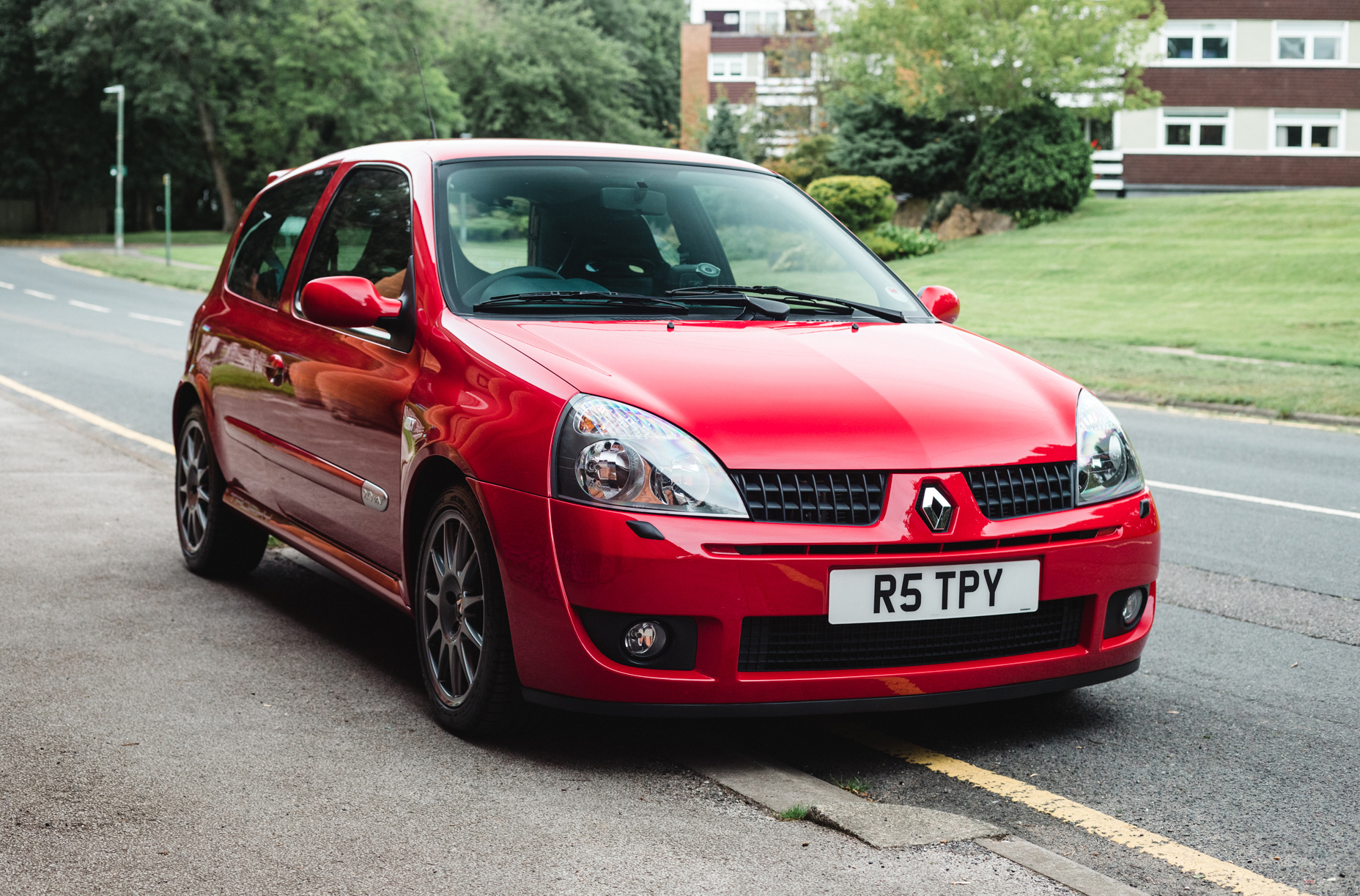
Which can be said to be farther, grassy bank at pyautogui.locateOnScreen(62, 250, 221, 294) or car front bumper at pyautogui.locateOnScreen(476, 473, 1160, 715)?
grassy bank at pyautogui.locateOnScreen(62, 250, 221, 294)

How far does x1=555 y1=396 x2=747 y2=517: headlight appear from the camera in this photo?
354cm

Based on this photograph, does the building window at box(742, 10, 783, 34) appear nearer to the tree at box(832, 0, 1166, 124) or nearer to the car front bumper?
the tree at box(832, 0, 1166, 124)

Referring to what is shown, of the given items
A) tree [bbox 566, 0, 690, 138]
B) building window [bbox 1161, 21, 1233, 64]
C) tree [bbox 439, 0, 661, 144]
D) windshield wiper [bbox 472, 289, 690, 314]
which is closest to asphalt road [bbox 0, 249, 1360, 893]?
windshield wiper [bbox 472, 289, 690, 314]

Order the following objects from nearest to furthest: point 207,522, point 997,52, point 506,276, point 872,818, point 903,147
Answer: point 872,818, point 506,276, point 207,522, point 997,52, point 903,147

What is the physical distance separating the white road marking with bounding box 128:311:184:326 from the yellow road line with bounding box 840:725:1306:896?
1950cm

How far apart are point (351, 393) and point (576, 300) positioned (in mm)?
799

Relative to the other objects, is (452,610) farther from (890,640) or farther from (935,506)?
(935,506)

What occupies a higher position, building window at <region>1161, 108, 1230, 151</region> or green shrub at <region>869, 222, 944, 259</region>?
building window at <region>1161, 108, 1230, 151</region>

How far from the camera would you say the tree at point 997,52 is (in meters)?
35.4

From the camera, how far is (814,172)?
4188 centimetres

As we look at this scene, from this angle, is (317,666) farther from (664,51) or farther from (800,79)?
(664,51)

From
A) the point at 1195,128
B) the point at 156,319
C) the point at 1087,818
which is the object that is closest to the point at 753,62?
the point at 1195,128

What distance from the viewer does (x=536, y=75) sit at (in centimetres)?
7000

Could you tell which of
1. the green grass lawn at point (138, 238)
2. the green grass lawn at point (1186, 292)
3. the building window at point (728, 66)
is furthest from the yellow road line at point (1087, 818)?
the building window at point (728, 66)
